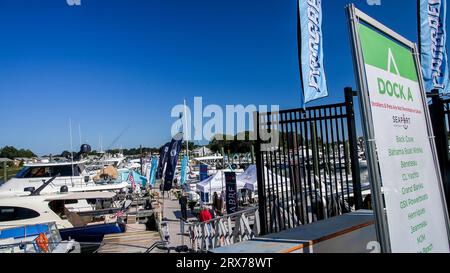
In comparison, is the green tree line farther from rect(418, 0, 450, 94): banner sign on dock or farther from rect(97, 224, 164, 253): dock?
rect(418, 0, 450, 94): banner sign on dock

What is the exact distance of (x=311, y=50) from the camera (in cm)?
670

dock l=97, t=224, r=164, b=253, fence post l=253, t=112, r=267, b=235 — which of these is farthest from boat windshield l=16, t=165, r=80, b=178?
fence post l=253, t=112, r=267, b=235

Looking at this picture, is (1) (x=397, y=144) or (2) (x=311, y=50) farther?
(2) (x=311, y=50)

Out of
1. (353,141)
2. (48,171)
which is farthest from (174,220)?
(353,141)

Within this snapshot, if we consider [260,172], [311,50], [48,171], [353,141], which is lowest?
[260,172]

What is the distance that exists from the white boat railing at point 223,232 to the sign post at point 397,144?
5.01 m

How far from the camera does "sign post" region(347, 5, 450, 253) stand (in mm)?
2691

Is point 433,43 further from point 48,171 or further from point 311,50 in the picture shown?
point 48,171

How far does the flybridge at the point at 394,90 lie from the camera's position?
294cm

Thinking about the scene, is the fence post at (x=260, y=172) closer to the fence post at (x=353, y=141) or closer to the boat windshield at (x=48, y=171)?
the fence post at (x=353, y=141)

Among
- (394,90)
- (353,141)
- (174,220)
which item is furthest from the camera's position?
(174,220)

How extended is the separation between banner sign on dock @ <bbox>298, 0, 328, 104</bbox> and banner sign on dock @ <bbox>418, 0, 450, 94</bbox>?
296 centimetres

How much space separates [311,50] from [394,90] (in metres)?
3.76
